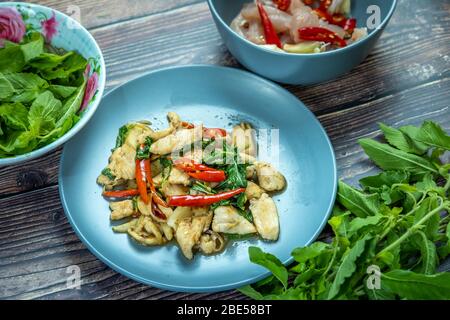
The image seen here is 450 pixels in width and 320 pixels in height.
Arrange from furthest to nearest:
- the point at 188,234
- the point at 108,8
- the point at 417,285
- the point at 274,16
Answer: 1. the point at 108,8
2. the point at 274,16
3. the point at 188,234
4. the point at 417,285

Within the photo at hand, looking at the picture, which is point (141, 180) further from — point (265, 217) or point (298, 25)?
point (298, 25)

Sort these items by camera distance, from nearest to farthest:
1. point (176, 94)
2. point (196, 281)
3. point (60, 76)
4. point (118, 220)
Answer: point (196, 281), point (118, 220), point (60, 76), point (176, 94)

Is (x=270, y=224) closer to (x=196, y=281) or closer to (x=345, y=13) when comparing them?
(x=196, y=281)

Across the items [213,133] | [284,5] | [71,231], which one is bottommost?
[71,231]

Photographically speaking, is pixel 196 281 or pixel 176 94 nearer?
pixel 196 281

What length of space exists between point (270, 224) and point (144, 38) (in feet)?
2.69

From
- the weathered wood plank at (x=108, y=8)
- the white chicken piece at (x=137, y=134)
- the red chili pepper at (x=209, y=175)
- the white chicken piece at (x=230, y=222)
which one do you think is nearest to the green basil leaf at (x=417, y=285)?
the white chicken piece at (x=230, y=222)

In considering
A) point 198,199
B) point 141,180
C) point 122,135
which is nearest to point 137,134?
point 122,135

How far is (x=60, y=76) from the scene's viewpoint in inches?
63.3

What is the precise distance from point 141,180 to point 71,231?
0.24 m

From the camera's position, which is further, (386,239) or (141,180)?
(141,180)

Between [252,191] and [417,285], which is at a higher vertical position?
[417,285]

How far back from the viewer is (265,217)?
1.48 metres

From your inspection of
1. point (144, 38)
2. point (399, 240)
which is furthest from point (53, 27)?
point (399, 240)
